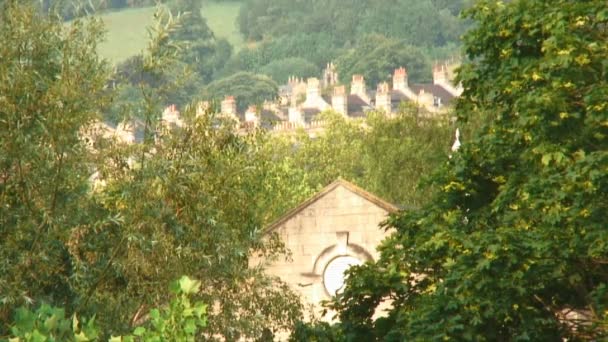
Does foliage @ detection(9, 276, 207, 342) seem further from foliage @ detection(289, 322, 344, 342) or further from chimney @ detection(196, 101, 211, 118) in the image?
→ foliage @ detection(289, 322, 344, 342)

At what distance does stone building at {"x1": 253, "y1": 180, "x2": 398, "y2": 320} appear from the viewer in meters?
55.0

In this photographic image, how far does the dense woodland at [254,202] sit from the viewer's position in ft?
122

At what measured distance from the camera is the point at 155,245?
1485 inches

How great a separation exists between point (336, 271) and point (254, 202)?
13.4m

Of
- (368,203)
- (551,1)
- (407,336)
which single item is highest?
(551,1)

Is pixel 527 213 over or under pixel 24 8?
under

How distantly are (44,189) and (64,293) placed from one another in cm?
229

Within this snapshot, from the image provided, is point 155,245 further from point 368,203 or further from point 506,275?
point 368,203

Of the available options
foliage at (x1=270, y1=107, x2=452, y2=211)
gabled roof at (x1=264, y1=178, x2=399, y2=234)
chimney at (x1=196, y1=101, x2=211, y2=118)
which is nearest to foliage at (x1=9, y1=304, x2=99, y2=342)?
chimney at (x1=196, y1=101, x2=211, y2=118)

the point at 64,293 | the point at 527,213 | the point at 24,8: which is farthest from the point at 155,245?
the point at 527,213

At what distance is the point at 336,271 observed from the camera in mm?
55250

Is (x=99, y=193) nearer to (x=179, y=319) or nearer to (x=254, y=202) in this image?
(x=254, y=202)

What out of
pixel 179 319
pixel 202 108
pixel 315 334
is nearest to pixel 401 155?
pixel 315 334

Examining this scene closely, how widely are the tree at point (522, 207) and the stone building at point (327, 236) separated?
9.81 m
